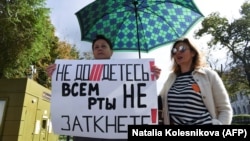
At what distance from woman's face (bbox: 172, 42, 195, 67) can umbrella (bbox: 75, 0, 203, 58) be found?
70.3 inches

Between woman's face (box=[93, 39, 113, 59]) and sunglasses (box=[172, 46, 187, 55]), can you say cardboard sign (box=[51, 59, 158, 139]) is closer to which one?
woman's face (box=[93, 39, 113, 59])

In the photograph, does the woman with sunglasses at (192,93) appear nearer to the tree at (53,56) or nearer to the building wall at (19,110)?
the building wall at (19,110)

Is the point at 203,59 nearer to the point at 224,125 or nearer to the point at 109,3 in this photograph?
the point at 224,125

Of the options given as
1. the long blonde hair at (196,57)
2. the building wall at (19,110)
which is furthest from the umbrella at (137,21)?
the building wall at (19,110)

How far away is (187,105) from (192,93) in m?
0.12

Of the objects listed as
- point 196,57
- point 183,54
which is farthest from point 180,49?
point 196,57

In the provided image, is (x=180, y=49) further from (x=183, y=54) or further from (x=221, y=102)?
(x=221, y=102)

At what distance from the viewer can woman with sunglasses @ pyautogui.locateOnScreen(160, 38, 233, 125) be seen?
2.50m

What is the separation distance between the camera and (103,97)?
2.94 metres

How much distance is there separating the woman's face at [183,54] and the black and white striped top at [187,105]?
13cm

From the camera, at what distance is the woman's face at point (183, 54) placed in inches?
107

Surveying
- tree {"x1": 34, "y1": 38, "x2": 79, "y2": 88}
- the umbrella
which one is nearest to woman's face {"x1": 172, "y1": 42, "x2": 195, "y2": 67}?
the umbrella

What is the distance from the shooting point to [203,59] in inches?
109

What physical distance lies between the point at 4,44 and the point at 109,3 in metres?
12.3
